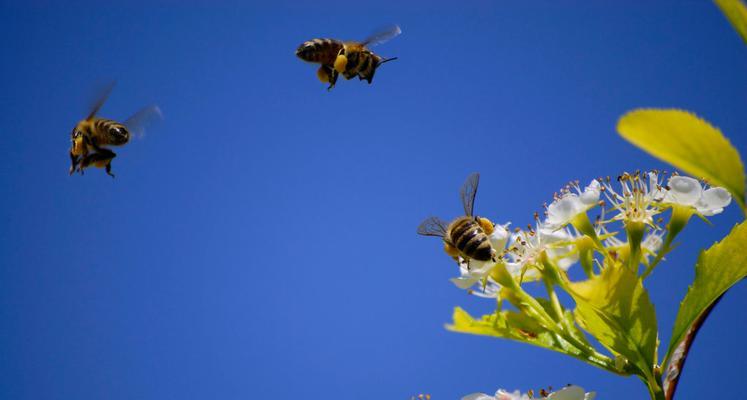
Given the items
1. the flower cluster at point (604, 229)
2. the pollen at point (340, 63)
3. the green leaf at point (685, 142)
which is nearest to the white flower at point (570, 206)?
the flower cluster at point (604, 229)

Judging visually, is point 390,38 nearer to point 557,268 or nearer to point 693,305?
point 557,268

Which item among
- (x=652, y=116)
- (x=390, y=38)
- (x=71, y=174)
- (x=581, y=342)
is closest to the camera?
(x=652, y=116)

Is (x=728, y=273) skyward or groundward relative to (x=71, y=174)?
groundward

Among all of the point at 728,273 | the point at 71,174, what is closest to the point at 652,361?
the point at 728,273

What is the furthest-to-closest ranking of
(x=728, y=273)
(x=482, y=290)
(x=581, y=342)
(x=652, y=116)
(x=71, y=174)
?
1. (x=71, y=174)
2. (x=482, y=290)
3. (x=581, y=342)
4. (x=728, y=273)
5. (x=652, y=116)

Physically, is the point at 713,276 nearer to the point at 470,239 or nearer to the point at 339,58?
the point at 470,239

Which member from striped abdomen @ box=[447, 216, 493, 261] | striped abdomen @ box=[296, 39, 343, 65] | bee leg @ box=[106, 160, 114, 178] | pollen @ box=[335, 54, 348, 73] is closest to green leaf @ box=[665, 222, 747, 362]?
striped abdomen @ box=[447, 216, 493, 261]

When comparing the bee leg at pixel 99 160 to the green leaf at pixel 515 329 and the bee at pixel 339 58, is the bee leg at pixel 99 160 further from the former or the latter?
the green leaf at pixel 515 329
